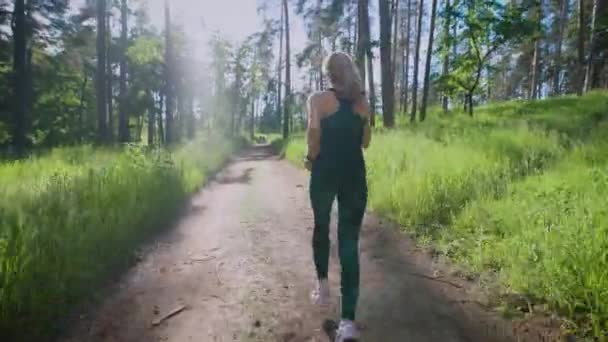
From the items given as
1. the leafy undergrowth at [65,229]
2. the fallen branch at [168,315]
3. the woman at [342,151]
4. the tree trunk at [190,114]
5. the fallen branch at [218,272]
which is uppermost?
the tree trunk at [190,114]

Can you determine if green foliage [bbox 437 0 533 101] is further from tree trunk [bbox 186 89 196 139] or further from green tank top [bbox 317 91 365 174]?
tree trunk [bbox 186 89 196 139]

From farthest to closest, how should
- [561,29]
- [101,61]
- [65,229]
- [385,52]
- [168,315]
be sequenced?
[561,29], [101,61], [385,52], [65,229], [168,315]

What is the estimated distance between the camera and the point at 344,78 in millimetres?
2906

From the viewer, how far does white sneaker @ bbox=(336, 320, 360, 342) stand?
2676 mm

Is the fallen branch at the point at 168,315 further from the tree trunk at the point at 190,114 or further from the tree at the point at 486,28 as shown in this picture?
the tree trunk at the point at 190,114

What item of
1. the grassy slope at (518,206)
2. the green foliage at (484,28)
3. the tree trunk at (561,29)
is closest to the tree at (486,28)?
the green foliage at (484,28)

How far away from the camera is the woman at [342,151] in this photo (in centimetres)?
290

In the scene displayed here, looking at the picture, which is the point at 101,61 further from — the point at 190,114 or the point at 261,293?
the point at 190,114

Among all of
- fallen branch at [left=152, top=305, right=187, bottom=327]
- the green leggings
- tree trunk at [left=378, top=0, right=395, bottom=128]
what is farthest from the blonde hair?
tree trunk at [left=378, top=0, right=395, bottom=128]

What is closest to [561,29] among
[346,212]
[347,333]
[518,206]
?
[518,206]

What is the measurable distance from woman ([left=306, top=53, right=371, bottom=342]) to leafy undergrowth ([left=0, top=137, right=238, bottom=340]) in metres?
2.33

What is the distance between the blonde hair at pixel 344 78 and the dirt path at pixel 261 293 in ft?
6.08

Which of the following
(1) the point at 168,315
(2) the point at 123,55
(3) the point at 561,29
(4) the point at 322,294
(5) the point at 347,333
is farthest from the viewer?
(3) the point at 561,29

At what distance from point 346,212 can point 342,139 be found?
59cm
